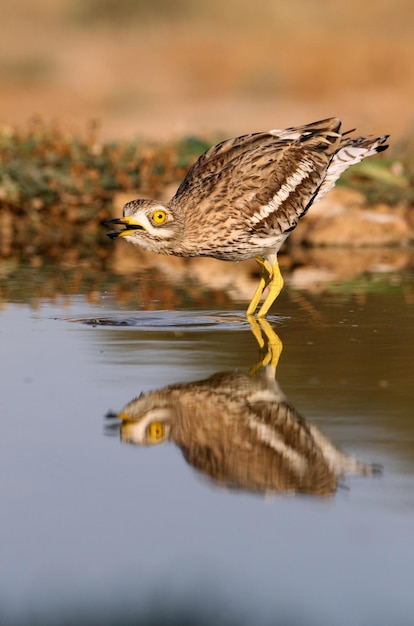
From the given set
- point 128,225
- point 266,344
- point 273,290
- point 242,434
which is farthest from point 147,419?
point 273,290

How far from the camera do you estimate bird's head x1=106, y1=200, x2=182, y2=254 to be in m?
11.4

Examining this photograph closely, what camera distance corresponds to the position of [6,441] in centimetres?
733

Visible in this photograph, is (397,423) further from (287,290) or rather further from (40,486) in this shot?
(287,290)

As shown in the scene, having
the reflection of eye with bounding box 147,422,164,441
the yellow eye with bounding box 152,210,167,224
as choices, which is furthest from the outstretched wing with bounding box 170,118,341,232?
the reflection of eye with bounding box 147,422,164,441

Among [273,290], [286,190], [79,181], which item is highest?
[79,181]

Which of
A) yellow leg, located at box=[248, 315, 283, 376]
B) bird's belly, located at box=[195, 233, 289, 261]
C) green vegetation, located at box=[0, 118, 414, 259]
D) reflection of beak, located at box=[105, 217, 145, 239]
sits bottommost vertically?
yellow leg, located at box=[248, 315, 283, 376]

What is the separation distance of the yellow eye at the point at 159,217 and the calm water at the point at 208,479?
1093 millimetres

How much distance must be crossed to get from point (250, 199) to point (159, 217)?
3.90 ft

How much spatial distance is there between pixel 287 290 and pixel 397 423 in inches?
276

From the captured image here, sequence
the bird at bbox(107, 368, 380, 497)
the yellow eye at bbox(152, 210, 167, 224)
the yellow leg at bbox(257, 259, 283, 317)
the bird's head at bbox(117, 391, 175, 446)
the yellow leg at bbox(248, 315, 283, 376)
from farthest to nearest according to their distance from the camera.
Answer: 1. the yellow leg at bbox(257, 259, 283, 317)
2. the yellow eye at bbox(152, 210, 167, 224)
3. the yellow leg at bbox(248, 315, 283, 376)
4. the bird's head at bbox(117, 391, 175, 446)
5. the bird at bbox(107, 368, 380, 497)

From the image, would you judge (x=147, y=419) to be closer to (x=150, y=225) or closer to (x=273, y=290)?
(x=150, y=225)

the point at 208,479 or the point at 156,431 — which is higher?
the point at 156,431

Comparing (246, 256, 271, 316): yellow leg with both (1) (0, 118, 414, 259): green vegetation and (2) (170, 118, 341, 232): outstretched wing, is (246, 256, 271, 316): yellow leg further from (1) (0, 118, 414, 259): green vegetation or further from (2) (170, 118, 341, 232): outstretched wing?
(1) (0, 118, 414, 259): green vegetation

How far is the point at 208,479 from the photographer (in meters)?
6.57
